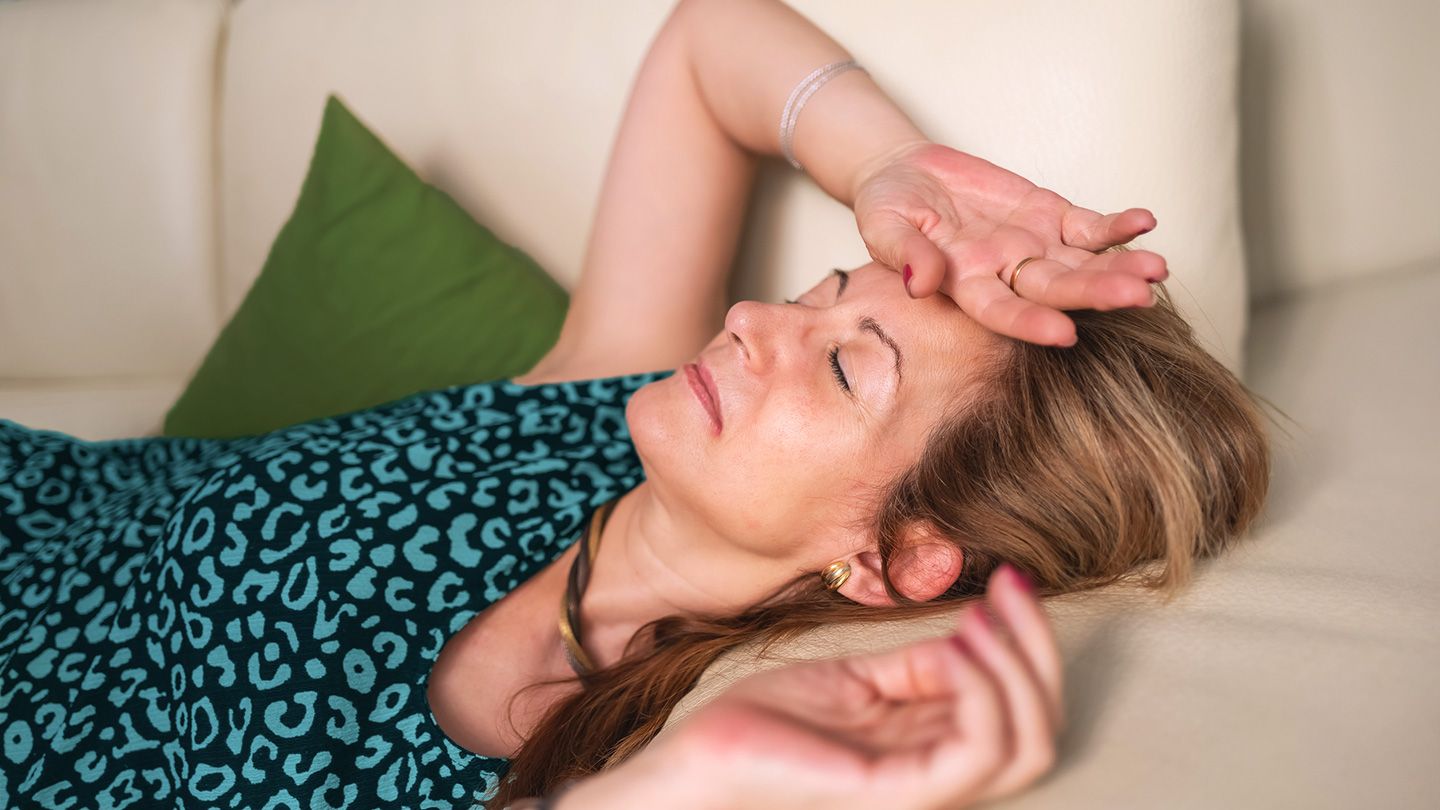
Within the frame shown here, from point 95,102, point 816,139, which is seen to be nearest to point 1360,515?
point 816,139

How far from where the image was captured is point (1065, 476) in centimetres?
108

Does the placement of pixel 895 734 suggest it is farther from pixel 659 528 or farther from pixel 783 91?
pixel 783 91

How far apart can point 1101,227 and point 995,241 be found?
0.11 metres

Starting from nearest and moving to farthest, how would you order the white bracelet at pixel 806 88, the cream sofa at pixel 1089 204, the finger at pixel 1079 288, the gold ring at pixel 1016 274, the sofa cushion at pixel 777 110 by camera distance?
the cream sofa at pixel 1089 204, the finger at pixel 1079 288, the gold ring at pixel 1016 274, the sofa cushion at pixel 777 110, the white bracelet at pixel 806 88

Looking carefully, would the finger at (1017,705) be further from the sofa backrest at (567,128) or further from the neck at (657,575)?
the sofa backrest at (567,128)

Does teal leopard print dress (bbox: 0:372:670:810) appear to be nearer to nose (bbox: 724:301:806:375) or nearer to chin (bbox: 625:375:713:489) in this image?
chin (bbox: 625:375:713:489)

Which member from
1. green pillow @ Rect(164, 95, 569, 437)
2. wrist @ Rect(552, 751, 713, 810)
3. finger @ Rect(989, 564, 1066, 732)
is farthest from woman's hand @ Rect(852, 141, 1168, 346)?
green pillow @ Rect(164, 95, 569, 437)

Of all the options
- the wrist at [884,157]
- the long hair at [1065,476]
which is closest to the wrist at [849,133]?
the wrist at [884,157]

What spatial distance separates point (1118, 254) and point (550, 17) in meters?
1.08

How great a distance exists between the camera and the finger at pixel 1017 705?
2.02ft

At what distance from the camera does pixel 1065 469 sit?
108cm

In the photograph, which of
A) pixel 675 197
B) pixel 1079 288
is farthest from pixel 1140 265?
pixel 675 197

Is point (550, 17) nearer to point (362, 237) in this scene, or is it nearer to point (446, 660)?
point (362, 237)

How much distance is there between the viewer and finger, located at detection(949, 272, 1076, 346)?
0.92 m
